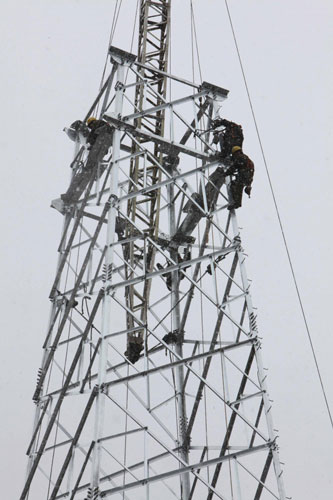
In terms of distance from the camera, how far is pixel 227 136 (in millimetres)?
15672

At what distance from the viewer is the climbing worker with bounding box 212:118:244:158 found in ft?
51.1

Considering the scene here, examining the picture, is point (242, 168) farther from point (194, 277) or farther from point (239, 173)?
point (194, 277)

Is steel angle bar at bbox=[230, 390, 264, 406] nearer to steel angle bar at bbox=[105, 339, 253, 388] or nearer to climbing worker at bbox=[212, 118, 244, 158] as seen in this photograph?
steel angle bar at bbox=[105, 339, 253, 388]

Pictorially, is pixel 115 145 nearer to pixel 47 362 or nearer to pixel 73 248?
pixel 73 248

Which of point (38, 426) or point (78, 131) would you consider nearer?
point (38, 426)

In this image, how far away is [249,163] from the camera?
1519cm

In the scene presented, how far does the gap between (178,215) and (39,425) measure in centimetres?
665

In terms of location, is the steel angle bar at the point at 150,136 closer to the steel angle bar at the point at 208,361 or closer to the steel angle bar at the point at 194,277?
the steel angle bar at the point at 194,277

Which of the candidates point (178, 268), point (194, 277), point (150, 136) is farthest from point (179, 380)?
point (150, 136)

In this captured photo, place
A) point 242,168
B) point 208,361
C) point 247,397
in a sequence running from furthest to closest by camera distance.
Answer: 1. point 242,168
2. point 208,361
3. point 247,397

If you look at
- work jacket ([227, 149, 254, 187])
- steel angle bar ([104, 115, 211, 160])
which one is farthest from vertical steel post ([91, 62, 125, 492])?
work jacket ([227, 149, 254, 187])

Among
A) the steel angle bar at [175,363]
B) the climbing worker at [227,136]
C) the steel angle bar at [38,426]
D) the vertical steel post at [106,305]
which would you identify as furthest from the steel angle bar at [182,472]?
the climbing worker at [227,136]

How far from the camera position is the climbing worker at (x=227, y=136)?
→ 1557 centimetres

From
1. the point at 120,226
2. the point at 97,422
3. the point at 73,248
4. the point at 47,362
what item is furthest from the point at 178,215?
the point at 97,422
